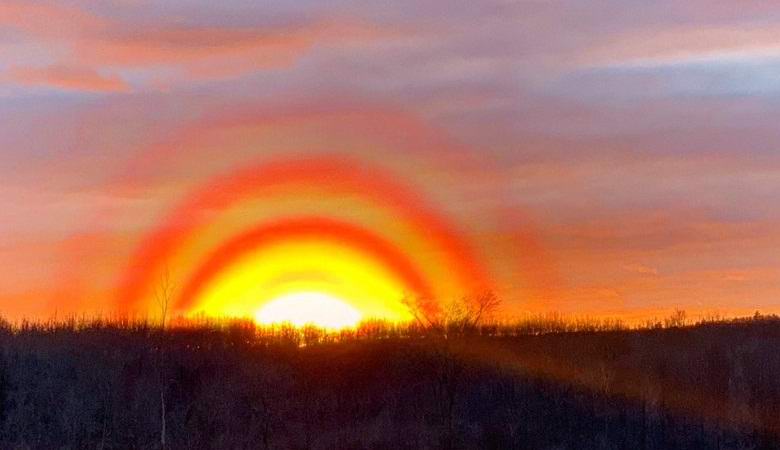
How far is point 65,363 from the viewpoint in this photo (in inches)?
1681

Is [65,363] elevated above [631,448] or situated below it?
above

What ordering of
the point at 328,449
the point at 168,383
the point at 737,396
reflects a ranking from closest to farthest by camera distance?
the point at 328,449 → the point at 168,383 → the point at 737,396

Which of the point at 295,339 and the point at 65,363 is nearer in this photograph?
the point at 65,363

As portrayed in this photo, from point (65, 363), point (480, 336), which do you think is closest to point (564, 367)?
point (480, 336)

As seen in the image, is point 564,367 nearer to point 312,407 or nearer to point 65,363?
point 312,407

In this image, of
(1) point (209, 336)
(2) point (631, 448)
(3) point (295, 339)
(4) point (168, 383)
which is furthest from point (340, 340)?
(2) point (631, 448)

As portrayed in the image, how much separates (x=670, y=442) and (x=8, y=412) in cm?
2073

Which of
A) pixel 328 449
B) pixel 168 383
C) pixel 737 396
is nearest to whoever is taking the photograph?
pixel 328 449

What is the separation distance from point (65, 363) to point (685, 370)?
2213 cm

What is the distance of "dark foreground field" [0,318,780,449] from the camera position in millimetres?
40062

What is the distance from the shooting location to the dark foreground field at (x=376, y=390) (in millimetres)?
40062

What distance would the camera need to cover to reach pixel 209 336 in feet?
154

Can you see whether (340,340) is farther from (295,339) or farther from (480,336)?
(480,336)

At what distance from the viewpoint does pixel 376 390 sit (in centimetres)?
4444
